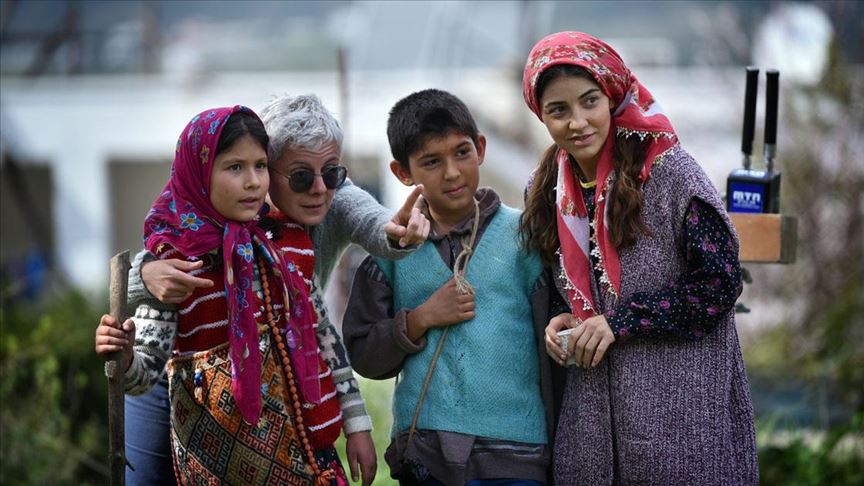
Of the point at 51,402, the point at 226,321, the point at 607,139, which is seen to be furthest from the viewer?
the point at 51,402

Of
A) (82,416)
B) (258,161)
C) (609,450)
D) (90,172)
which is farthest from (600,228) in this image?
(90,172)

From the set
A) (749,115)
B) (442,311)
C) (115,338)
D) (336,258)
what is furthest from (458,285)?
(749,115)

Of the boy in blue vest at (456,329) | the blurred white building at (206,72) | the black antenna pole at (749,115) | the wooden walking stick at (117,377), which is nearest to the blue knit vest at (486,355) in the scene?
the boy in blue vest at (456,329)

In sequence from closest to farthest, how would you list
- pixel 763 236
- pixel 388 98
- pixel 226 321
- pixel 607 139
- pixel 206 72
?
pixel 226 321
pixel 607 139
pixel 763 236
pixel 388 98
pixel 206 72

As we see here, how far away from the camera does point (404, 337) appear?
3244 millimetres

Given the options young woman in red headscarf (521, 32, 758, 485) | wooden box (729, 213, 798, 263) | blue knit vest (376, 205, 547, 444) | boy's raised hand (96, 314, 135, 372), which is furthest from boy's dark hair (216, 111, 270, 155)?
wooden box (729, 213, 798, 263)

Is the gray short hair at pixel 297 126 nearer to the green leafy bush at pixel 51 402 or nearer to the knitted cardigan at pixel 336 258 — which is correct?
the knitted cardigan at pixel 336 258

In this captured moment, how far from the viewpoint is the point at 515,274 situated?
3.31 meters

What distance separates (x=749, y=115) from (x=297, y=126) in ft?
5.47

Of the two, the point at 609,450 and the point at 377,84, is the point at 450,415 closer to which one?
the point at 609,450

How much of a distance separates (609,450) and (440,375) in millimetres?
502

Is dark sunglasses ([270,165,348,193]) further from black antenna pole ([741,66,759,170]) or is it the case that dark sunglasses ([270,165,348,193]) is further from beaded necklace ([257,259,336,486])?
black antenna pole ([741,66,759,170])

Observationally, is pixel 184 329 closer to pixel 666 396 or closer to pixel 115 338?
pixel 115 338

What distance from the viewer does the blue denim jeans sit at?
344 cm
